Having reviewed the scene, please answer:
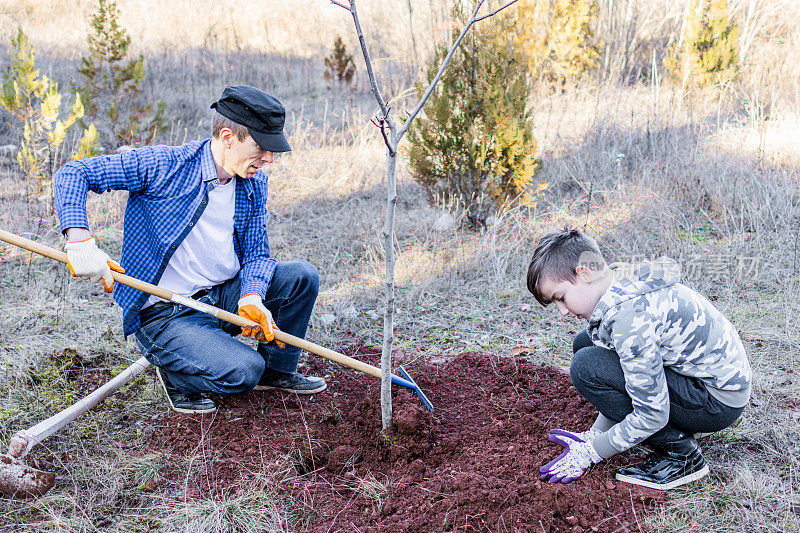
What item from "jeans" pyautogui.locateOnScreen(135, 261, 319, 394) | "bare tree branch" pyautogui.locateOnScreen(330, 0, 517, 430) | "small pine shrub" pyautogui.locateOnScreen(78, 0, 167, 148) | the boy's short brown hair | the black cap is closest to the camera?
"bare tree branch" pyautogui.locateOnScreen(330, 0, 517, 430)

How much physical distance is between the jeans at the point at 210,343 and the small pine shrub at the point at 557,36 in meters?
6.30

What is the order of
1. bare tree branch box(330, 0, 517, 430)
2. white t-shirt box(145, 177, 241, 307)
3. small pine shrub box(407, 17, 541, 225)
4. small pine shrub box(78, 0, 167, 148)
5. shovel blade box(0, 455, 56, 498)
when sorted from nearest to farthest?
bare tree branch box(330, 0, 517, 430)
shovel blade box(0, 455, 56, 498)
white t-shirt box(145, 177, 241, 307)
small pine shrub box(407, 17, 541, 225)
small pine shrub box(78, 0, 167, 148)

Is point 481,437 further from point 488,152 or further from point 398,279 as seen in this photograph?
point 488,152

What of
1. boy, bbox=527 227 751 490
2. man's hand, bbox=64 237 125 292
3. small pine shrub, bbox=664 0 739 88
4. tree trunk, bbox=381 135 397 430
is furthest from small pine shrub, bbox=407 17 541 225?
small pine shrub, bbox=664 0 739 88

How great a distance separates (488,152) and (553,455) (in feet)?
10.2

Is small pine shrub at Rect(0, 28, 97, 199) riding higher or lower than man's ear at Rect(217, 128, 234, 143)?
lower

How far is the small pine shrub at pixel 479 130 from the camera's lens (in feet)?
15.8

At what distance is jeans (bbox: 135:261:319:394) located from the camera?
2.65 metres

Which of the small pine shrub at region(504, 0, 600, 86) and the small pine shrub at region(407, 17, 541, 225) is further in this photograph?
the small pine shrub at region(504, 0, 600, 86)

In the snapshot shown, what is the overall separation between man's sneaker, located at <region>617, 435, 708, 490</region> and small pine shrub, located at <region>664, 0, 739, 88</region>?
21.6 ft

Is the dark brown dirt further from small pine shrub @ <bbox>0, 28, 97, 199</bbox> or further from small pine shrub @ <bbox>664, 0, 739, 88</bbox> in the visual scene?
small pine shrub @ <bbox>664, 0, 739, 88</bbox>

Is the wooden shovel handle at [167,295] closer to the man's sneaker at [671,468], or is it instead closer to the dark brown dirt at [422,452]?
the dark brown dirt at [422,452]

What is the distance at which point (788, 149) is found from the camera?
600 centimetres

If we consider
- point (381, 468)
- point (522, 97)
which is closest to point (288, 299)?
point (381, 468)
